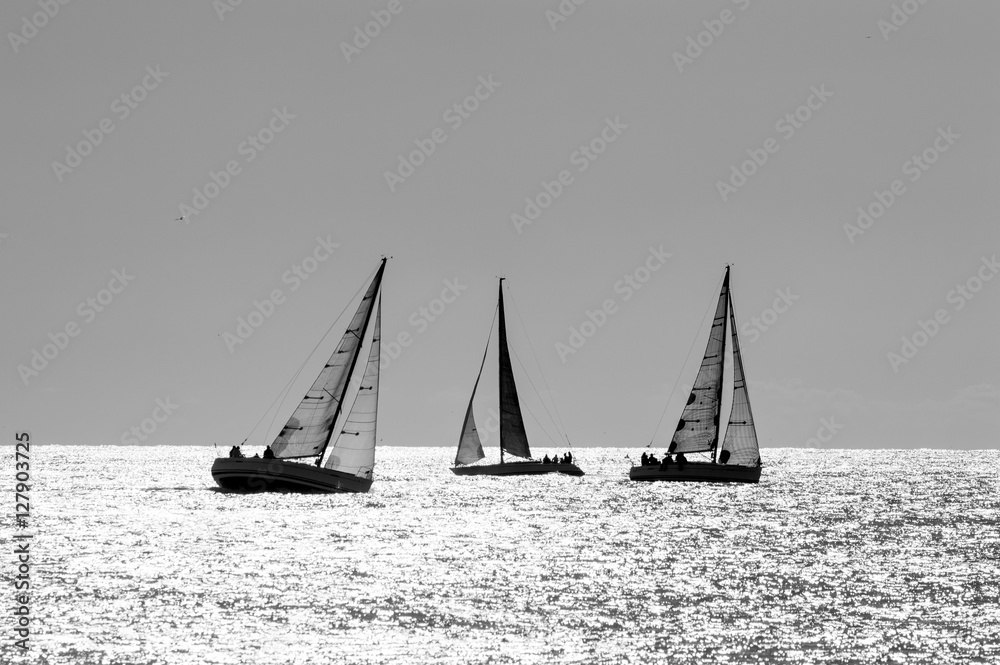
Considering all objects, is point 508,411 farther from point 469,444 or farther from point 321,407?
point 321,407

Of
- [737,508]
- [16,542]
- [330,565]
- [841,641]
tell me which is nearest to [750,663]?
[841,641]

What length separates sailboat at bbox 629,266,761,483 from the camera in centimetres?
7531

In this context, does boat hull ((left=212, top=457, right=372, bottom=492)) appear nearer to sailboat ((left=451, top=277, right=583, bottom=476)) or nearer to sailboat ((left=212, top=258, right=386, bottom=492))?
sailboat ((left=212, top=258, right=386, bottom=492))

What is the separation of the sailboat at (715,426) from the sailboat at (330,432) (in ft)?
78.2

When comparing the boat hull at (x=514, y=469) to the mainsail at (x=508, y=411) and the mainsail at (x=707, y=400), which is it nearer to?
the mainsail at (x=508, y=411)

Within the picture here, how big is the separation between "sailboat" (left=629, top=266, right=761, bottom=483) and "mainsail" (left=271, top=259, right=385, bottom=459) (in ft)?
84.5

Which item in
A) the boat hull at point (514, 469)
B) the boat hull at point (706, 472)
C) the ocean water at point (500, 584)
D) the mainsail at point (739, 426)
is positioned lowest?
the ocean water at point (500, 584)

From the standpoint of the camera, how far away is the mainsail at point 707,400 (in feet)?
247

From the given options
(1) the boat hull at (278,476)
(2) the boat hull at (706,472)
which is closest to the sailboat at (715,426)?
(2) the boat hull at (706,472)

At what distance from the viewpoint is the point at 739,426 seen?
75.8m

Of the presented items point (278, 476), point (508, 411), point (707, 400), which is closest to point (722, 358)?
point (707, 400)

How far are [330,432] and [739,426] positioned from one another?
95.3 ft

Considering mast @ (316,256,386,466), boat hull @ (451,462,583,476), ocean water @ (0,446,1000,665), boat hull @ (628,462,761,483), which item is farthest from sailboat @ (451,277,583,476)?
mast @ (316,256,386,466)

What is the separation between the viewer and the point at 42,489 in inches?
3317
